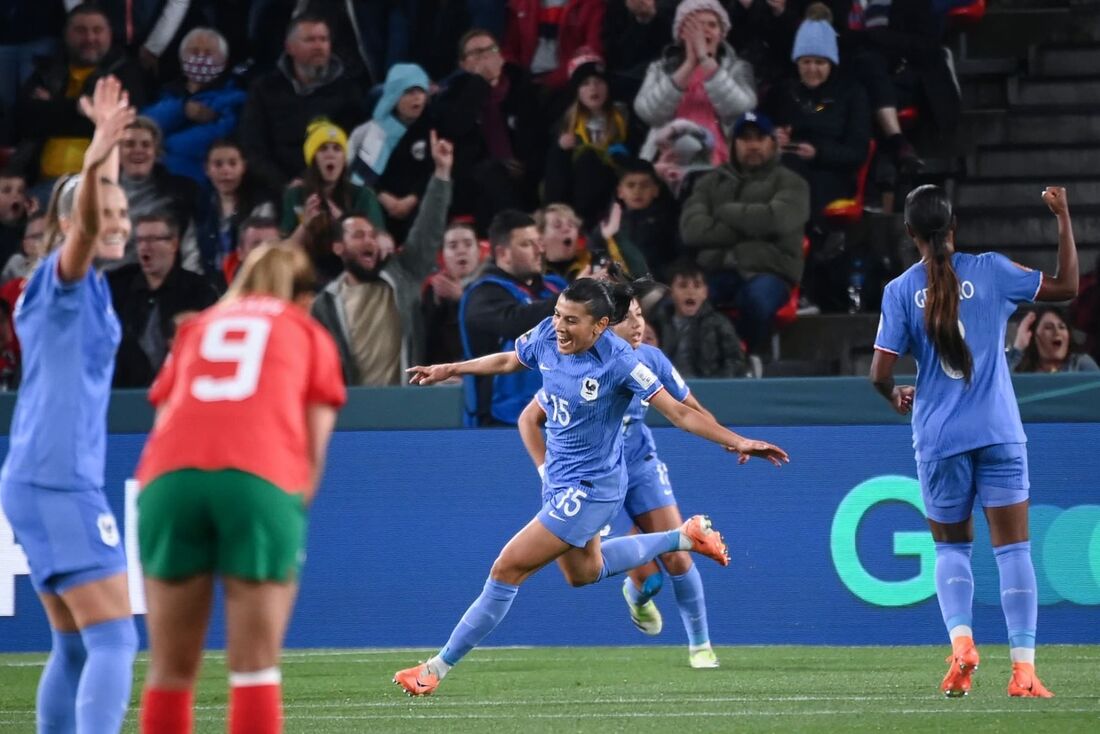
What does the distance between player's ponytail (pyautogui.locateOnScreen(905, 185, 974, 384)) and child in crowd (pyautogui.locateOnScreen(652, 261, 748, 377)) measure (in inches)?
Result: 159

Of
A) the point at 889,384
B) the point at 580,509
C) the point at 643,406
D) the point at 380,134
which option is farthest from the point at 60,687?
the point at 380,134

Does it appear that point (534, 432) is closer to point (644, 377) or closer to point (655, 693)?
point (644, 377)

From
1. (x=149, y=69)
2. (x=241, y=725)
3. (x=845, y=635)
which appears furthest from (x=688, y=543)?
(x=149, y=69)

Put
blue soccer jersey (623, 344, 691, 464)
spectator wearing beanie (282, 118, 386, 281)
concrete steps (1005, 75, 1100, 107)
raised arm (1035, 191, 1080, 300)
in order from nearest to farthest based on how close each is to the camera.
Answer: raised arm (1035, 191, 1080, 300) < blue soccer jersey (623, 344, 691, 464) < spectator wearing beanie (282, 118, 386, 281) < concrete steps (1005, 75, 1100, 107)

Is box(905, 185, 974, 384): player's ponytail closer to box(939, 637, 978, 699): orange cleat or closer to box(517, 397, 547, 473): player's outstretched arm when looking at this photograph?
box(939, 637, 978, 699): orange cleat

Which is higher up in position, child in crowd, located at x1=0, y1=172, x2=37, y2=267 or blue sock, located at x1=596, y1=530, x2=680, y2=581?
child in crowd, located at x1=0, y1=172, x2=37, y2=267

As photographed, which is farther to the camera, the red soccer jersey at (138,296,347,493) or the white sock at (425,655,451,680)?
the white sock at (425,655,451,680)

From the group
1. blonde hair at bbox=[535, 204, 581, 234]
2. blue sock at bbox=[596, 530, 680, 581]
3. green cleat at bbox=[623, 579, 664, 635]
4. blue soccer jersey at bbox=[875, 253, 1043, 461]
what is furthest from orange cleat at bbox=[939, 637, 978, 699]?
blonde hair at bbox=[535, 204, 581, 234]

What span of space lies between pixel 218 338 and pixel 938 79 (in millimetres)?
11122

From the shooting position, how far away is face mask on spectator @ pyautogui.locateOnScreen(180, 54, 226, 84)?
1471 centimetres

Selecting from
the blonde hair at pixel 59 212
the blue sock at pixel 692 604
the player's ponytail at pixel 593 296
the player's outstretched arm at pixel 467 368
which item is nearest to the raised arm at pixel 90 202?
the blonde hair at pixel 59 212

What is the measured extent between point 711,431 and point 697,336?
3.97 meters

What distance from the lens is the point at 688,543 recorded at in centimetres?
918

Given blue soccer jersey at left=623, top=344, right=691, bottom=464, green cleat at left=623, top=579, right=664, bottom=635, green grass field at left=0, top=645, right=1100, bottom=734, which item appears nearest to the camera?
green grass field at left=0, top=645, right=1100, bottom=734
